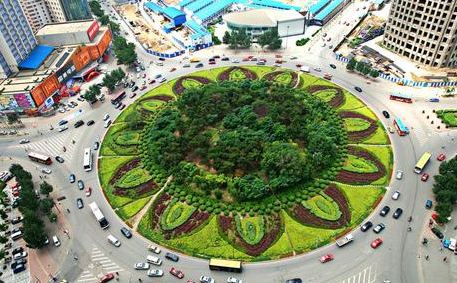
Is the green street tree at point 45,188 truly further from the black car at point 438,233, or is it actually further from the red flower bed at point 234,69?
the black car at point 438,233

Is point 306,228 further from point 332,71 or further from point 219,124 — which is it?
point 332,71

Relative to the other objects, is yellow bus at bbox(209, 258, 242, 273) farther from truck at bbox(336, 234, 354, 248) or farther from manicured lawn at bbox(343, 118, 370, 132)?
manicured lawn at bbox(343, 118, 370, 132)

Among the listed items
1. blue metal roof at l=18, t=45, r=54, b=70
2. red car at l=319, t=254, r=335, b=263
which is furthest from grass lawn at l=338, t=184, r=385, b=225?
blue metal roof at l=18, t=45, r=54, b=70

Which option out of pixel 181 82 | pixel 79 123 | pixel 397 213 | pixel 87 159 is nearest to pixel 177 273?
pixel 87 159

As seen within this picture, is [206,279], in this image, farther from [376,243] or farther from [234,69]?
[234,69]

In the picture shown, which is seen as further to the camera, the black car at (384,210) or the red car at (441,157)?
the red car at (441,157)

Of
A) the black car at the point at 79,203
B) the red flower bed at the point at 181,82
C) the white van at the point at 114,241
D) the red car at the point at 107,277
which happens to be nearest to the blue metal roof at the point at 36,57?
the red flower bed at the point at 181,82
